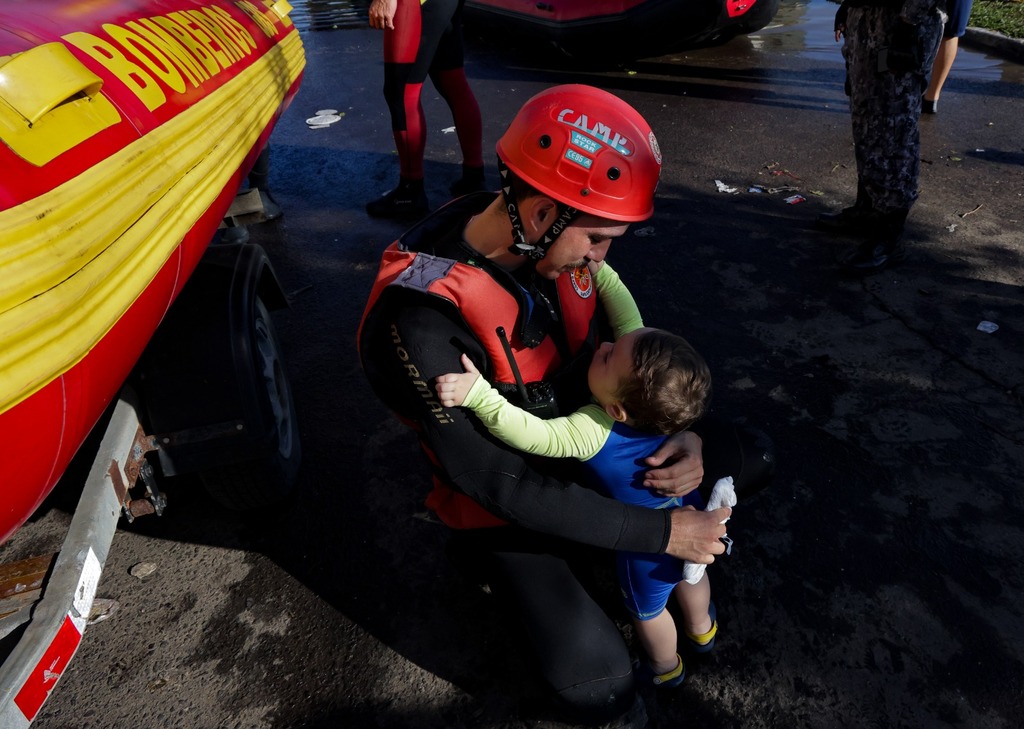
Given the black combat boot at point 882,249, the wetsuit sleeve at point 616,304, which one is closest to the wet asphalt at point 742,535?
the black combat boot at point 882,249

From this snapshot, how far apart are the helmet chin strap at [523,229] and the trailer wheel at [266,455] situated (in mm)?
1168

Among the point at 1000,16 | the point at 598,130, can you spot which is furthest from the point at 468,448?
the point at 1000,16

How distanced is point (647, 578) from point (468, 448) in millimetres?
714

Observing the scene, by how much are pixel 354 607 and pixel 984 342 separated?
11.4 ft

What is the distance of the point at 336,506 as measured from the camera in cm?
301

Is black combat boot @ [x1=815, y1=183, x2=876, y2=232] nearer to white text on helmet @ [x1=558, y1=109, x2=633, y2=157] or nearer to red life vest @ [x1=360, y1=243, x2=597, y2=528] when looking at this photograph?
red life vest @ [x1=360, y1=243, x2=597, y2=528]

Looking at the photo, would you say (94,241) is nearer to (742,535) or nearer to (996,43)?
(742,535)

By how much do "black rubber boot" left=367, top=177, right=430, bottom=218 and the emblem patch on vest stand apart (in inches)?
127

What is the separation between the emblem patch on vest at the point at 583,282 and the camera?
87.1 inches

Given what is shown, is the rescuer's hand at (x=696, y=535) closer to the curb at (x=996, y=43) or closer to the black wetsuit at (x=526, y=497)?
the black wetsuit at (x=526, y=497)

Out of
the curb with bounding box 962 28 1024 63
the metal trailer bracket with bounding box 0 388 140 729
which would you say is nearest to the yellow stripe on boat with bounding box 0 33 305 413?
the metal trailer bracket with bounding box 0 388 140 729

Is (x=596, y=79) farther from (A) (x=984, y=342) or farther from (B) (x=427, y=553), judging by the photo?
(B) (x=427, y=553)

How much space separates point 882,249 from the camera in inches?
171

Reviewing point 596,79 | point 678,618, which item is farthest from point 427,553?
point 596,79
